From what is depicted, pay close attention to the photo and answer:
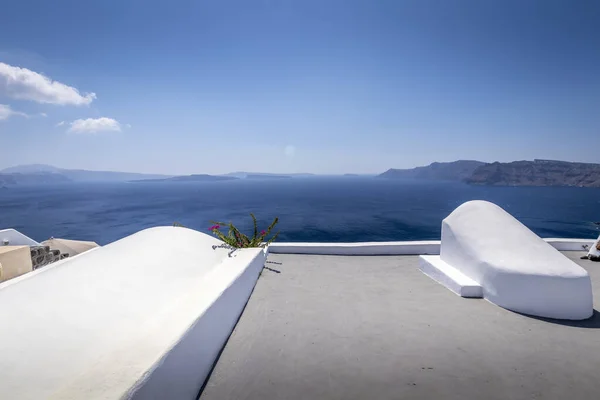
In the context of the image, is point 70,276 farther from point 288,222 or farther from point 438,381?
point 288,222

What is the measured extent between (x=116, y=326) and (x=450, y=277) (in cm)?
451

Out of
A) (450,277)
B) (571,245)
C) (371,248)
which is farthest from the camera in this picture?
(571,245)

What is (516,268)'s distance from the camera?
13.0 feet

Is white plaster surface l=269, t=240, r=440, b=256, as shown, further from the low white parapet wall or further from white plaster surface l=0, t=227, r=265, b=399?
white plaster surface l=0, t=227, r=265, b=399

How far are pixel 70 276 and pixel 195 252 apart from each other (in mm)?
1695

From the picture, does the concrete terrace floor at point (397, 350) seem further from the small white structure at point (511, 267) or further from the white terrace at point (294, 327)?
the small white structure at point (511, 267)

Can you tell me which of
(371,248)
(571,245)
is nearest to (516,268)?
(371,248)

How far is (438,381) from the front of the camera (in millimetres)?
2639

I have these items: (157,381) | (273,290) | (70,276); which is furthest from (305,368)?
Result: (70,276)

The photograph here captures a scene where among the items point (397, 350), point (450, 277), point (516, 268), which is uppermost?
point (516, 268)

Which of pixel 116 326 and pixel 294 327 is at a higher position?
pixel 116 326

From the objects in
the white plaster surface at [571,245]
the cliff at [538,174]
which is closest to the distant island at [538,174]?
the cliff at [538,174]

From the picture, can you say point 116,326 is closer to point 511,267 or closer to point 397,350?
point 397,350

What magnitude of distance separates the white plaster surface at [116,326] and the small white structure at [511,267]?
353 centimetres
